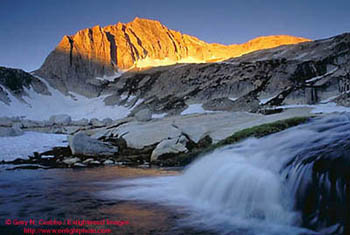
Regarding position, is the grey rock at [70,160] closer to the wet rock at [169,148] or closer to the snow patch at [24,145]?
the snow patch at [24,145]

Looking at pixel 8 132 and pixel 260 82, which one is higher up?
pixel 260 82

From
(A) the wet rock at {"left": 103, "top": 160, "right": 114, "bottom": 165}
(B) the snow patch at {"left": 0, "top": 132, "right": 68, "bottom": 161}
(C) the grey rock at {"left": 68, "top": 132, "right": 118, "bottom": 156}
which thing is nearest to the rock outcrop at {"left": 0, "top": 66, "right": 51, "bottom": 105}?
(B) the snow patch at {"left": 0, "top": 132, "right": 68, "bottom": 161}

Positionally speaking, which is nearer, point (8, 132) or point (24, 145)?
point (24, 145)

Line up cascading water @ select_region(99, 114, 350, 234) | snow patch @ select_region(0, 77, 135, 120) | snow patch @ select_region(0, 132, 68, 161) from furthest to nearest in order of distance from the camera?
snow patch @ select_region(0, 77, 135, 120) < snow patch @ select_region(0, 132, 68, 161) < cascading water @ select_region(99, 114, 350, 234)

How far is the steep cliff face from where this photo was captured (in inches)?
4532

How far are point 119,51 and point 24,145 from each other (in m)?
119

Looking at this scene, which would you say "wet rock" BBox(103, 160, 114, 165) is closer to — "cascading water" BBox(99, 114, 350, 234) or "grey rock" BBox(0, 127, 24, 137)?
"cascading water" BBox(99, 114, 350, 234)

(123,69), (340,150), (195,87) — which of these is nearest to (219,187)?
(340,150)

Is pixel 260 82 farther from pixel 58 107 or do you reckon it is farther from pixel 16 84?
pixel 16 84

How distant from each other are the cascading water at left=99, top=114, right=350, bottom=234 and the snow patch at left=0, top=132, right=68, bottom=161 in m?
12.7

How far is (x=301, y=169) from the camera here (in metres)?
6.21

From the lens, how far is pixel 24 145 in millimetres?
21297

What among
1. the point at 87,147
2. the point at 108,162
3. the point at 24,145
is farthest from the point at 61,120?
the point at 108,162

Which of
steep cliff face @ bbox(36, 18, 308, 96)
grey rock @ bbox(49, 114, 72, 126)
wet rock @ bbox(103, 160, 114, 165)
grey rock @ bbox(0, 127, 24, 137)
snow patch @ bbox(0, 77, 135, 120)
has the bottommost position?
wet rock @ bbox(103, 160, 114, 165)
